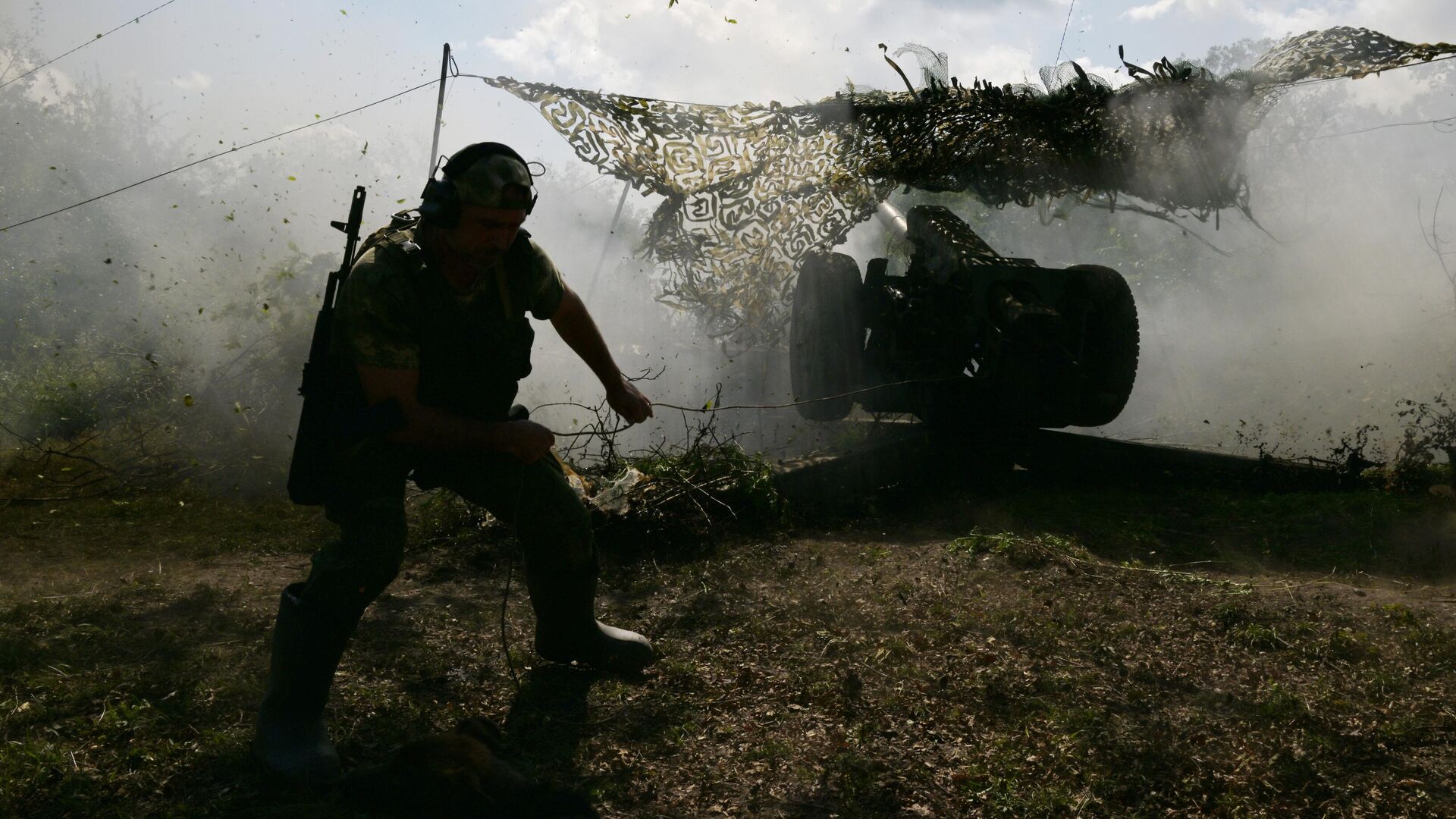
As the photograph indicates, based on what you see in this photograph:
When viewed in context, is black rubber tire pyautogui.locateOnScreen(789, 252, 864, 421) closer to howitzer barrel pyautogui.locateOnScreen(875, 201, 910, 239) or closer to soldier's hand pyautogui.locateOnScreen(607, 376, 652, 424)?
howitzer barrel pyautogui.locateOnScreen(875, 201, 910, 239)

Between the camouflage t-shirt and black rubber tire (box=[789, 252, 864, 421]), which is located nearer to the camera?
the camouflage t-shirt

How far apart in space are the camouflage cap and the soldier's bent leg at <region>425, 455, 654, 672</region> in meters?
0.75

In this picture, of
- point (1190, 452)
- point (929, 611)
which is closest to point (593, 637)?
point (929, 611)

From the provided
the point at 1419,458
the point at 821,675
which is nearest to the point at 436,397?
the point at 821,675

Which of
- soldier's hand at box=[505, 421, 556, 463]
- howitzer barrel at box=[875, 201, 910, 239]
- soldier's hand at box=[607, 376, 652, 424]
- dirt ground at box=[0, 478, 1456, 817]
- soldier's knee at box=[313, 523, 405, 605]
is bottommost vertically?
dirt ground at box=[0, 478, 1456, 817]

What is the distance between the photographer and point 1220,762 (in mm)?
2609

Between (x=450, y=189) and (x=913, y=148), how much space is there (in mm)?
4900

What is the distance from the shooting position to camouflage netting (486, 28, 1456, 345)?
675cm

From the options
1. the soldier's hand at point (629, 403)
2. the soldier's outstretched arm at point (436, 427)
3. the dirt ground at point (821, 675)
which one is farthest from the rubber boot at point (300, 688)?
the soldier's hand at point (629, 403)

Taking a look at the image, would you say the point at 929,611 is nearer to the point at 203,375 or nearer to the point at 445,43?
the point at 445,43

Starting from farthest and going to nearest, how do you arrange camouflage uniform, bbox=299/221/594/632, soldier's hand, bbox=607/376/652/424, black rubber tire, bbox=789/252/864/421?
black rubber tire, bbox=789/252/864/421, soldier's hand, bbox=607/376/652/424, camouflage uniform, bbox=299/221/594/632

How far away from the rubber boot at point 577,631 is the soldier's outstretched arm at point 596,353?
525mm

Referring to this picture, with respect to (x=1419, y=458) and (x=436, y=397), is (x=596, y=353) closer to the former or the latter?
(x=436, y=397)

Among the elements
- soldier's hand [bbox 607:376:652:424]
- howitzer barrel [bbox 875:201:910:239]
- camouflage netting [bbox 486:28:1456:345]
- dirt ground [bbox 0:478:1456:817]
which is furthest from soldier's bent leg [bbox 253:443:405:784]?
A: howitzer barrel [bbox 875:201:910:239]
